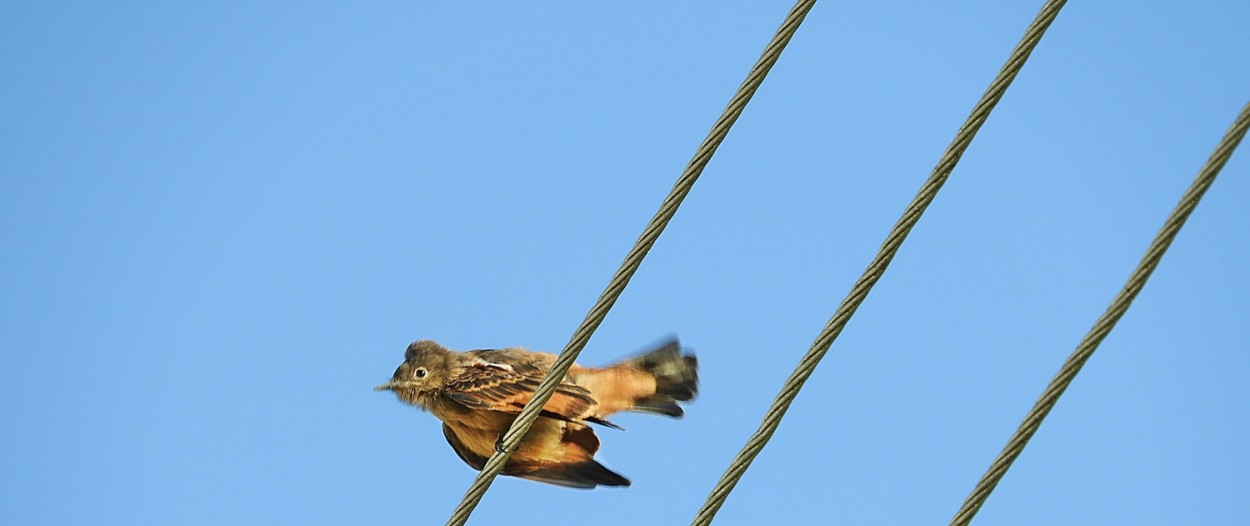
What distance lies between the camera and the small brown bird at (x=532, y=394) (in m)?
8.41

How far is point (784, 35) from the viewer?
16.3 feet

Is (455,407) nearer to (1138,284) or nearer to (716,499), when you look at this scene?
(716,499)

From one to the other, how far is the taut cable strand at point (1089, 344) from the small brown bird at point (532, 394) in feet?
13.2

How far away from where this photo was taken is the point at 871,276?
4660 millimetres

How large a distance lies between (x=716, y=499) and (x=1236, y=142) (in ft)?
6.93

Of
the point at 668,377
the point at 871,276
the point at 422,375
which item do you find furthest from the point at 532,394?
the point at 871,276

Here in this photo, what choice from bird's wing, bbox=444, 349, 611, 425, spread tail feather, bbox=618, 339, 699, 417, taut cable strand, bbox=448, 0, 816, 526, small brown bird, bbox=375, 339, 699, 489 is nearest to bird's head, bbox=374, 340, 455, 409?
small brown bird, bbox=375, 339, 699, 489

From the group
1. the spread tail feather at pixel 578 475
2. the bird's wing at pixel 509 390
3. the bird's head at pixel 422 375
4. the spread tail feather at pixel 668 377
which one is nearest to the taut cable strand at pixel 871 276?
the bird's wing at pixel 509 390

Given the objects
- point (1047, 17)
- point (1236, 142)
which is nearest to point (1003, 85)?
point (1047, 17)

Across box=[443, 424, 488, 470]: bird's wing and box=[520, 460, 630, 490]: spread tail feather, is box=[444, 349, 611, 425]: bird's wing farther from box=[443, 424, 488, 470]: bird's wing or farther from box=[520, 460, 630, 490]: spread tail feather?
box=[443, 424, 488, 470]: bird's wing

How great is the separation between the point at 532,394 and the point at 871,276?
4.05 m

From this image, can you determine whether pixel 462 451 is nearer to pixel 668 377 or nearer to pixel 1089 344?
pixel 668 377

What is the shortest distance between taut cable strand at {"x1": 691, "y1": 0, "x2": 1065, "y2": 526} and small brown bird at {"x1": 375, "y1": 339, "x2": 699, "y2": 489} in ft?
11.4

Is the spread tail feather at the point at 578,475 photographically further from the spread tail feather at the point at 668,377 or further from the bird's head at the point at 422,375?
the bird's head at the point at 422,375
